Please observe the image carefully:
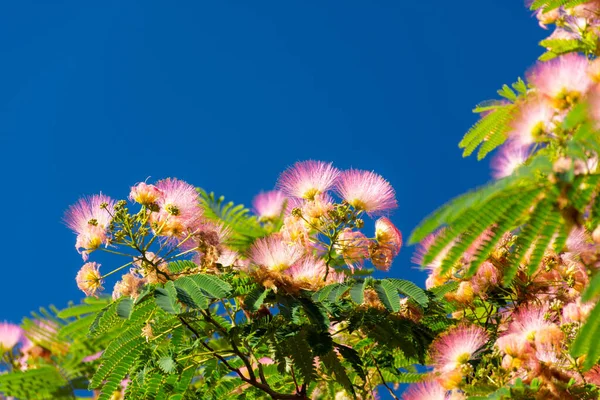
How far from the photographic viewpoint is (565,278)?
3.85 meters

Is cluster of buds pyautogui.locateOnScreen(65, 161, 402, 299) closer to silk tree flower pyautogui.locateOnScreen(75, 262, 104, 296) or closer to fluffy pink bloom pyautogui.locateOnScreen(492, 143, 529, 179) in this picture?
silk tree flower pyautogui.locateOnScreen(75, 262, 104, 296)

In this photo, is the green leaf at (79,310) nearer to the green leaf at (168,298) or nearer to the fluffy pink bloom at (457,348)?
the green leaf at (168,298)

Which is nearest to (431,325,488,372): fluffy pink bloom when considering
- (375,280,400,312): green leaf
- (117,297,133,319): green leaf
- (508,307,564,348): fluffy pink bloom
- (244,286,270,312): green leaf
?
(508,307,564,348): fluffy pink bloom

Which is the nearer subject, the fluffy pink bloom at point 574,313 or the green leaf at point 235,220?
the fluffy pink bloom at point 574,313

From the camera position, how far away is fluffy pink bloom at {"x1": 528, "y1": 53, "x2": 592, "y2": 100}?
2760 millimetres

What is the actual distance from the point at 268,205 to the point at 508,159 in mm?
1475

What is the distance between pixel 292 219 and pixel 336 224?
20cm

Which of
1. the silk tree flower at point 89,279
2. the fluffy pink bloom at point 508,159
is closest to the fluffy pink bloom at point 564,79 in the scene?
the fluffy pink bloom at point 508,159

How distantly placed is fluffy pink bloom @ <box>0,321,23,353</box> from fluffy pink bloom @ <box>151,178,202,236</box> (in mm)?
1194

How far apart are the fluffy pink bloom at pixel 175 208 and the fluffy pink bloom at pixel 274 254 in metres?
0.30

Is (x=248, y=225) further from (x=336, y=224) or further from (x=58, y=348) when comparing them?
(x=58, y=348)

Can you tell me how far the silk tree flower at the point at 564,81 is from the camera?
2.76m

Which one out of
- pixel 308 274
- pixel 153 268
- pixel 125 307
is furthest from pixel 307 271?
pixel 125 307

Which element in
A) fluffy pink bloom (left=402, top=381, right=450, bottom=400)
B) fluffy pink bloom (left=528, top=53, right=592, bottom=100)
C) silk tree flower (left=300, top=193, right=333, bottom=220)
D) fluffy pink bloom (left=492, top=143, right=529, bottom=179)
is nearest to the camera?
fluffy pink bloom (left=528, top=53, right=592, bottom=100)
